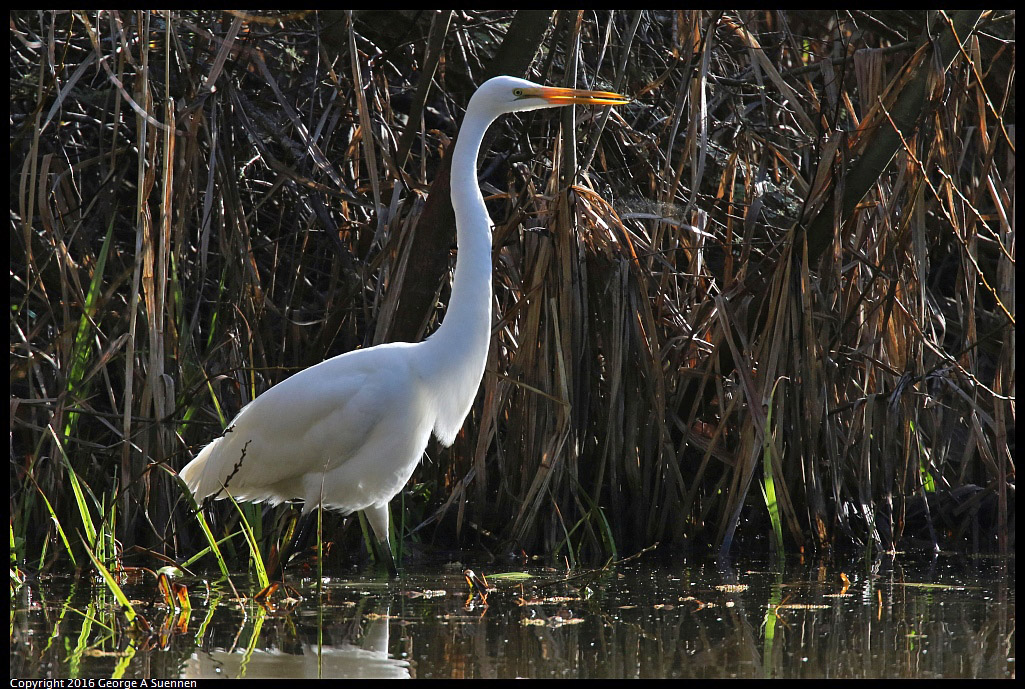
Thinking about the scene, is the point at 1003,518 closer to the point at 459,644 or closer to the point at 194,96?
the point at 459,644

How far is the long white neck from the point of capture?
3.20 m

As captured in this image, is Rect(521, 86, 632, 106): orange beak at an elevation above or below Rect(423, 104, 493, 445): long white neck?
above

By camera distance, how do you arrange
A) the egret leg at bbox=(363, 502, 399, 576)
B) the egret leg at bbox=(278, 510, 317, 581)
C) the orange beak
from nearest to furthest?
the orange beak, the egret leg at bbox=(278, 510, 317, 581), the egret leg at bbox=(363, 502, 399, 576)

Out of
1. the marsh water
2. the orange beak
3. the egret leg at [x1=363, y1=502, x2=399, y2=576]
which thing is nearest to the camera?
the marsh water

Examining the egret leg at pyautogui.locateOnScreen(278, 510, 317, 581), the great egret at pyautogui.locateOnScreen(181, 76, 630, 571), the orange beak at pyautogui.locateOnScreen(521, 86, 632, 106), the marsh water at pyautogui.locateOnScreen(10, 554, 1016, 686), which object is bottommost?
the marsh water at pyautogui.locateOnScreen(10, 554, 1016, 686)

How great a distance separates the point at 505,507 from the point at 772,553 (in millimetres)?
950

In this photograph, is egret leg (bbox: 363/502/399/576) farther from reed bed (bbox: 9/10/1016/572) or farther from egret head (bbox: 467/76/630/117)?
egret head (bbox: 467/76/630/117)

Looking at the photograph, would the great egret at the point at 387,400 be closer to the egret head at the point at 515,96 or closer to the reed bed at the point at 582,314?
the egret head at the point at 515,96

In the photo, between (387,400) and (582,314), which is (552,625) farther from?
(582,314)

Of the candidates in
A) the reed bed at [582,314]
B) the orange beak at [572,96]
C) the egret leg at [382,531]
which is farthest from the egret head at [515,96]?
the egret leg at [382,531]

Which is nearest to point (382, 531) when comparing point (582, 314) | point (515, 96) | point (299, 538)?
point (299, 538)

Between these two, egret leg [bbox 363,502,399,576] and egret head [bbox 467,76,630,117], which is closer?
egret head [bbox 467,76,630,117]

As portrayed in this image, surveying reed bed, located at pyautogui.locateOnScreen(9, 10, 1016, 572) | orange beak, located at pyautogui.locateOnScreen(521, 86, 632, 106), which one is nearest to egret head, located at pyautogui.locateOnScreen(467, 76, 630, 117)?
orange beak, located at pyautogui.locateOnScreen(521, 86, 632, 106)

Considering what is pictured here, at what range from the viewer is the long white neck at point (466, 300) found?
10.5ft
